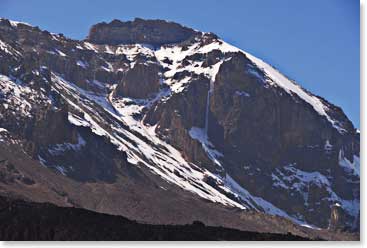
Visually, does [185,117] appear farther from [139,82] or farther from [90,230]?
Answer: [90,230]

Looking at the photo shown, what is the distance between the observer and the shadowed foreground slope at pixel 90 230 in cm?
2162

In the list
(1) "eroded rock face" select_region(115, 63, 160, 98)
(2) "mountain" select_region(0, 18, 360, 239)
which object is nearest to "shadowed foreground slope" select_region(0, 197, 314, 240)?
(2) "mountain" select_region(0, 18, 360, 239)

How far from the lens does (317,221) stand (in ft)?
539

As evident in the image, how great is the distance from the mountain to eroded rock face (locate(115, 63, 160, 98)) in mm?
260

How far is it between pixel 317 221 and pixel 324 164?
19186 mm

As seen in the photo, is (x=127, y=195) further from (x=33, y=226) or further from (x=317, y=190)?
(x=33, y=226)

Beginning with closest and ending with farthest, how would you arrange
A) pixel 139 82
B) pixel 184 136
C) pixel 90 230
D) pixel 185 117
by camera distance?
pixel 90 230, pixel 184 136, pixel 185 117, pixel 139 82

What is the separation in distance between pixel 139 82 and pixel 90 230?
176665mm

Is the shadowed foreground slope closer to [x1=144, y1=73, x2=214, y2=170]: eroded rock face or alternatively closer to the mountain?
the mountain

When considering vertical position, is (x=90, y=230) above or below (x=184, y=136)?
below

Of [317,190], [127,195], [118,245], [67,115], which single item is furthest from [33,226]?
[317,190]

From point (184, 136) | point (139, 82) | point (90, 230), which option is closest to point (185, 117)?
point (184, 136)

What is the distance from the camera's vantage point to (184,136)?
17538 centimetres

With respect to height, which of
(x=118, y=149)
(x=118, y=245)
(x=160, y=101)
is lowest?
(x=118, y=245)
